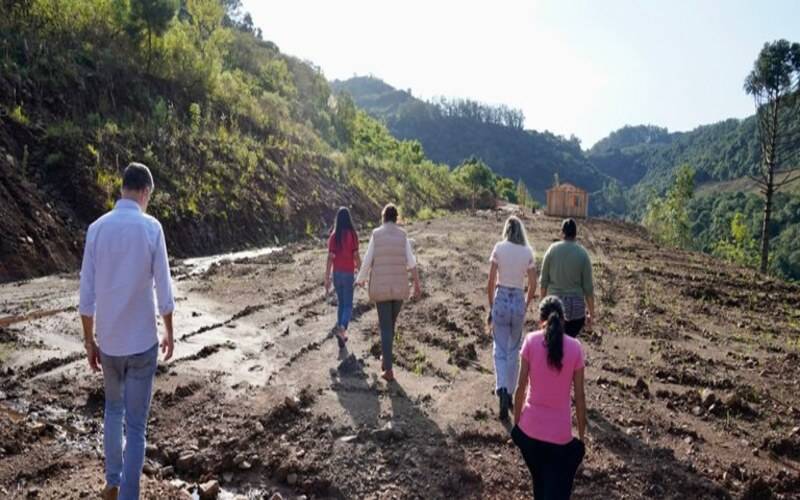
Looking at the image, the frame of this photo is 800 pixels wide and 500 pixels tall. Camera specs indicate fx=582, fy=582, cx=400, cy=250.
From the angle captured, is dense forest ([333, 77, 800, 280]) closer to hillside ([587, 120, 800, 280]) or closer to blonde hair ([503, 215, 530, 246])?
hillside ([587, 120, 800, 280])

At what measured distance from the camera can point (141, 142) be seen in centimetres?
1834

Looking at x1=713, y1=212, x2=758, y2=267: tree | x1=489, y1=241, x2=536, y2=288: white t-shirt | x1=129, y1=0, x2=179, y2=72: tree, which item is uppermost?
x1=129, y1=0, x2=179, y2=72: tree

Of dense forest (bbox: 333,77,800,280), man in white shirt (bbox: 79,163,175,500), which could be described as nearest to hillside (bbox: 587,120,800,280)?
dense forest (bbox: 333,77,800,280)

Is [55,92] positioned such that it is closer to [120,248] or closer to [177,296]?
[177,296]

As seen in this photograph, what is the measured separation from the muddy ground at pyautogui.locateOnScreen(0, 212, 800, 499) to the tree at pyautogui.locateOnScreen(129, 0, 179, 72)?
590 inches

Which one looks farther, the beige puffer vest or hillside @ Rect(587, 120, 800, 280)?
hillside @ Rect(587, 120, 800, 280)

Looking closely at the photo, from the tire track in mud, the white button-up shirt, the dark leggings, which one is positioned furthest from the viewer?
the dark leggings

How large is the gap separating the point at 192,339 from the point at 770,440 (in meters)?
7.04

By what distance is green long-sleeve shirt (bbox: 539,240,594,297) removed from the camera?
5828 mm

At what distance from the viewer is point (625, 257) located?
20000 millimetres

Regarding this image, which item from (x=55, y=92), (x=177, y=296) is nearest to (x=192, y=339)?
(x=177, y=296)

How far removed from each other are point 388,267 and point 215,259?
10756mm

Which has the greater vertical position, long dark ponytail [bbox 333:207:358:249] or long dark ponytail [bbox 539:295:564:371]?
long dark ponytail [bbox 333:207:358:249]

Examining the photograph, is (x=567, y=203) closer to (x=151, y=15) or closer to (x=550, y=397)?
(x=151, y=15)
